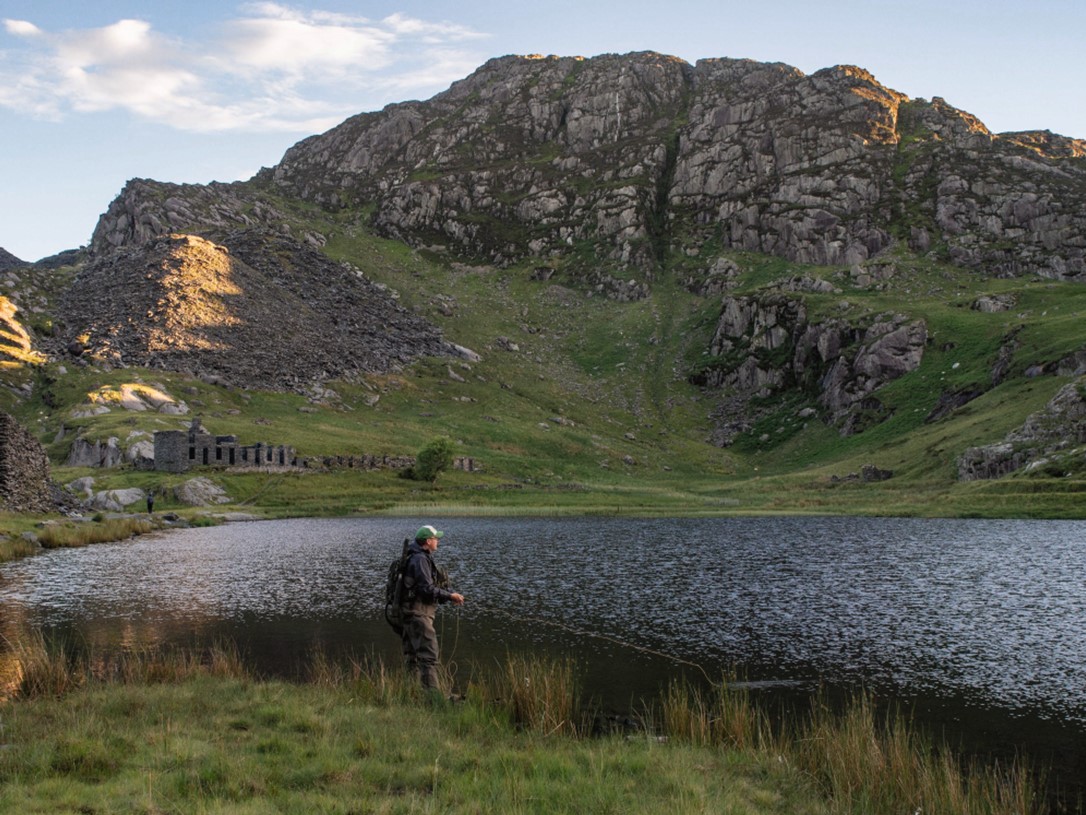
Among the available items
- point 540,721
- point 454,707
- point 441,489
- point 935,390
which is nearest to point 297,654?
point 454,707

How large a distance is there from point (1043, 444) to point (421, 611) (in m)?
86.8

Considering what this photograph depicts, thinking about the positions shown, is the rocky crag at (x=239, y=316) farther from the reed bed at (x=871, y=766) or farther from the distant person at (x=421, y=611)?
the reed bed at (x=871, y=766)

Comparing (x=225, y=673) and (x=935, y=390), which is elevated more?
(x=935, y=390)

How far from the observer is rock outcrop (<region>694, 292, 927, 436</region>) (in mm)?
138125

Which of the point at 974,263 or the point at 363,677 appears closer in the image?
the point at 363,677

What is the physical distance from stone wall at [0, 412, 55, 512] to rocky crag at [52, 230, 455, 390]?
2937 inches

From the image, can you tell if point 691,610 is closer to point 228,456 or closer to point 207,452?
point 207,452

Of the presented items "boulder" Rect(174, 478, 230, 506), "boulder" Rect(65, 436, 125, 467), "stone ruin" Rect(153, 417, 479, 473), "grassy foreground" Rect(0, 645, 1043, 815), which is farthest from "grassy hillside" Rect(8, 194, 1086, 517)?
"grassy foreground" Rect(0, 645, 1043, 815)

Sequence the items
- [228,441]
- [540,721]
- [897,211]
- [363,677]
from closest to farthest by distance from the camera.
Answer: [540,721] → [363,677] → [228,441] → [897,211]

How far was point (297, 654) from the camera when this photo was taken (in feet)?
77.4

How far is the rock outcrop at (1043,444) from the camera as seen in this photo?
78.7m

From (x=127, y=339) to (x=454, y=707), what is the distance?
478 ft

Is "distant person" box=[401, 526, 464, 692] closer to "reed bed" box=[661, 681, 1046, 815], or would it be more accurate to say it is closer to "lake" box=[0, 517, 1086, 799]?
"lake" box=[0, 517, 1086, 799]

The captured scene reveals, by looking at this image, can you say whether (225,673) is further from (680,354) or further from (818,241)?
(818,241)
